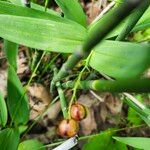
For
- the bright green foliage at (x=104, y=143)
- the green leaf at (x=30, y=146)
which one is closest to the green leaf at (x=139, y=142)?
the bright green foliage at (x=104, y=143)

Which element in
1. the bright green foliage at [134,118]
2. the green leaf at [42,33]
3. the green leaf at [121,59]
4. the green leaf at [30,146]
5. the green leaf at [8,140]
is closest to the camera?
the green leaf at [121,59]

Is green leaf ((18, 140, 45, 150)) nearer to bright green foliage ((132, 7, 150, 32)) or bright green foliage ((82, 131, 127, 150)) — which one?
bright green foliage ((82, 131, 127, 150))

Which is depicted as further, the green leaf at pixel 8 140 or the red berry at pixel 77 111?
the green leaf at pixel 8 140

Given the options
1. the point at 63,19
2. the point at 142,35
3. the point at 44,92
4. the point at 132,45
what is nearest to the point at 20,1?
the point at 63,19

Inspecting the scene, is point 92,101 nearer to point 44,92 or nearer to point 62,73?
point 44,92

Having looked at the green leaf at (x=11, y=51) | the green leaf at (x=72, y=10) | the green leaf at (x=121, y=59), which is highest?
the green leaf at (x=72, y=10)

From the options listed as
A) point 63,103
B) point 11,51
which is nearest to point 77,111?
point 63,103

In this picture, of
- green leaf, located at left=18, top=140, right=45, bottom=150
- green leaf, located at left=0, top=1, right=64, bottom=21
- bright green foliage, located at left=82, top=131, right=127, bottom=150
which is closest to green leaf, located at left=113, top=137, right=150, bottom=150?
bright green foliage, located at left=82, top=131, right=127, bottom=150

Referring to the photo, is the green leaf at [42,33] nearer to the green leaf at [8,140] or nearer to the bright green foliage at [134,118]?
the green leaf at [8,140]
